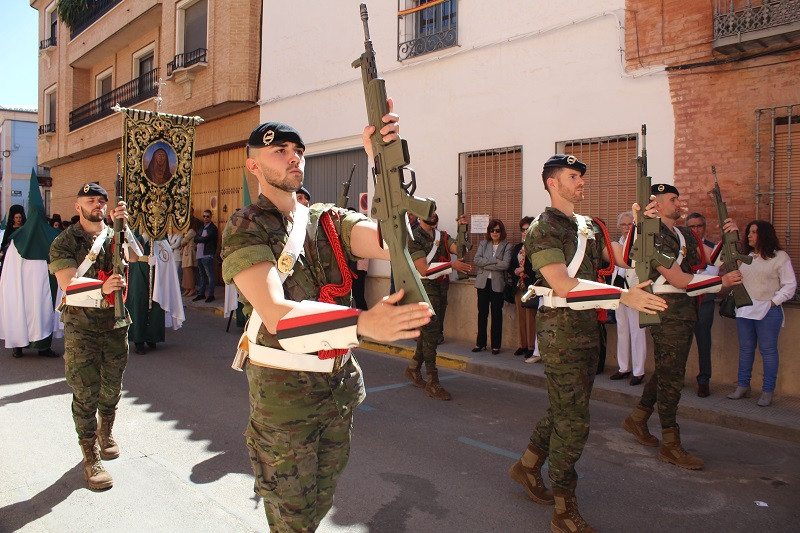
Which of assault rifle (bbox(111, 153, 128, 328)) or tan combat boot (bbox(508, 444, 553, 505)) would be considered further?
assault rifle (bbox(111, 153, 128, 328))

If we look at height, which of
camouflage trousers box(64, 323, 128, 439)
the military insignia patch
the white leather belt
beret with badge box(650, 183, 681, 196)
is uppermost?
beret with badge box(650, 183, 681, 196)

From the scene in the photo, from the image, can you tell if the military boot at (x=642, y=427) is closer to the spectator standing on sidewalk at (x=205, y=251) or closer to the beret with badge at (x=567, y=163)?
the beret with badge at (x=567, y=163)

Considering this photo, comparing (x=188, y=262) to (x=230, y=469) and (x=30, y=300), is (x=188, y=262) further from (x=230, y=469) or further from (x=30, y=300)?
(x=230, y=469)

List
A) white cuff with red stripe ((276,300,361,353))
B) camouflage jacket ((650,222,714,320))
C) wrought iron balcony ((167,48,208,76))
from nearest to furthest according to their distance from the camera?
white cuff with red stripe ((276,300,361,353)) → camouflage jacket ((650,222,714,320)) → wrought iron balcony ((167,48,208,76))

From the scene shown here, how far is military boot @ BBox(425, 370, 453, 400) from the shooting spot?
6.85m

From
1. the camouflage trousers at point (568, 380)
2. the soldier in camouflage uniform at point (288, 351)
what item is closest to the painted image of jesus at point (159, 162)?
the camouflage trousers at point (568, 380)

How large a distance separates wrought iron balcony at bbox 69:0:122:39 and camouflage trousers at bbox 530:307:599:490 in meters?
21.0

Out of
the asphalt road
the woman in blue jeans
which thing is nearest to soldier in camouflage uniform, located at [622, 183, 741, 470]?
the asphalt road

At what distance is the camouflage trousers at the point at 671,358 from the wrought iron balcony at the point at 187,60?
1401cm

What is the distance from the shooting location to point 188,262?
52.0 ft

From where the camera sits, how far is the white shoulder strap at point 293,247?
7.68ft

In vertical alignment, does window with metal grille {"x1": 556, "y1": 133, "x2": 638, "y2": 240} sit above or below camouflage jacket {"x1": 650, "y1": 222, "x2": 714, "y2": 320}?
above

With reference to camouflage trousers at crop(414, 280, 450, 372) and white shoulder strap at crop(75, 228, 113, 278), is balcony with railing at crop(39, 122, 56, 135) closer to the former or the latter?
camouflage trousers at crop(414, 280, 450, 372)

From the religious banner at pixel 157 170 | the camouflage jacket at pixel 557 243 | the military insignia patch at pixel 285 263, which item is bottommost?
the military insignia patch at pixel 285 263
